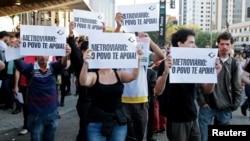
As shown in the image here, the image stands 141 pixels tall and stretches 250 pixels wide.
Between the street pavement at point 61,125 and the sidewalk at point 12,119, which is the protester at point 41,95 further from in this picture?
the sidewalk at point 12,119

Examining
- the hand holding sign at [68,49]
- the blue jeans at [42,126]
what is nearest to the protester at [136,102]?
the hand holding sign at [68,49]

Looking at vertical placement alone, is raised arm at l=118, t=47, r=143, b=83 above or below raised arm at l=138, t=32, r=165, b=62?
below

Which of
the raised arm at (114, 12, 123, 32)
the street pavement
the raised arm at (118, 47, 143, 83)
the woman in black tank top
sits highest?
the raised arm at (114, 12, 123, 32)

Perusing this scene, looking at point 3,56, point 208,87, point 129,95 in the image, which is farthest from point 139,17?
point 3,56

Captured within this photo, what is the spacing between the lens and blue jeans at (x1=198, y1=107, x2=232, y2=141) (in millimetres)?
4777

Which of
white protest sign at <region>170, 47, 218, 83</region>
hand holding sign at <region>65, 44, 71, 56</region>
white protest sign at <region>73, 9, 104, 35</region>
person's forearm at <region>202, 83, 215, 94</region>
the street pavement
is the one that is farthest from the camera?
the street pavement

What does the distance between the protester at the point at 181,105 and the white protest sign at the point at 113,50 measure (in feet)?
1.30

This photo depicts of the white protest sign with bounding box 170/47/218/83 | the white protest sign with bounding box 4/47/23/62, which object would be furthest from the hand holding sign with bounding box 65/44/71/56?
the white protest sign with bounding box 170/47/218/83

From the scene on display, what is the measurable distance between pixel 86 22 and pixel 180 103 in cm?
223

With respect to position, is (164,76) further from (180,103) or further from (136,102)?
(136,102)

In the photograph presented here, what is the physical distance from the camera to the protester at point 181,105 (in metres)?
4.01

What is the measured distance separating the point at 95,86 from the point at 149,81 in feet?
8.91

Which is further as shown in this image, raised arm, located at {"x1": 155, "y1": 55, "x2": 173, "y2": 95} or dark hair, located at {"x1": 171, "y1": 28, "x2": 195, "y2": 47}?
dark hair, located at {"x1": 171, "y1": 28, "x2": 195, "y2": 47}

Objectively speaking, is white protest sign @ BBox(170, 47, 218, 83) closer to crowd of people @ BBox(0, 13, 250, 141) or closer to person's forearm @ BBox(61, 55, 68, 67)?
crowd of people @ BBox(0, 13, 250, 141)
